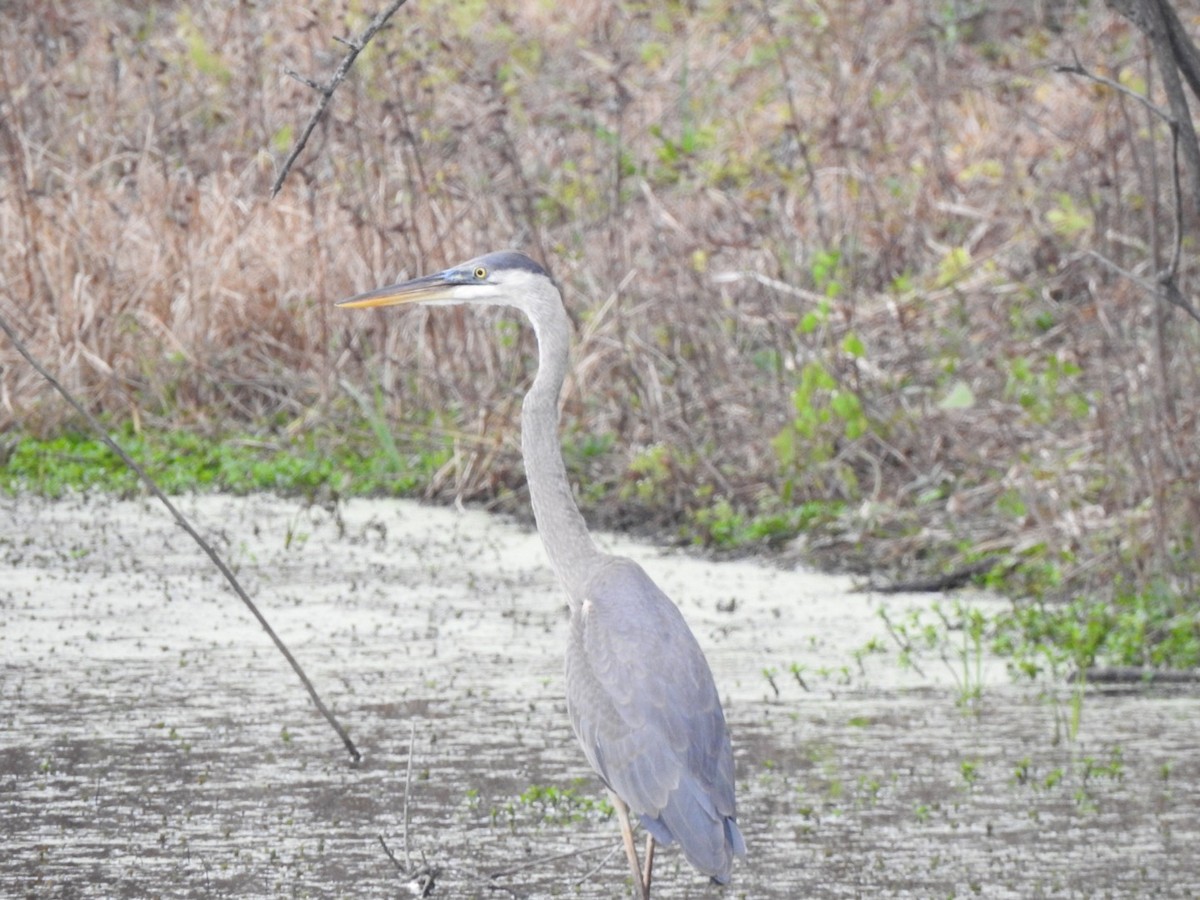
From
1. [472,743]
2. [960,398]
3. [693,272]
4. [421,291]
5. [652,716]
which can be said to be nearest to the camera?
[652,716]

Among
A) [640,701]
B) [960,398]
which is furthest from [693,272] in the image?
[640,701]

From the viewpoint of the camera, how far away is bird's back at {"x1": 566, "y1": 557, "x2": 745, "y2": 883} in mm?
4047

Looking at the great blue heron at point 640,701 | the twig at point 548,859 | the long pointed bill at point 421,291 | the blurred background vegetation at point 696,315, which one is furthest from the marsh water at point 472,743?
the long pointed bill at point 421,291

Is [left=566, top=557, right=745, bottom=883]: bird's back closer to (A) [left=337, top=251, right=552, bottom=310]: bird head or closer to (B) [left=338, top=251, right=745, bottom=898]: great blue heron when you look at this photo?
(B) [left=338, top=251, right=745, bottom=898]: great blue heron

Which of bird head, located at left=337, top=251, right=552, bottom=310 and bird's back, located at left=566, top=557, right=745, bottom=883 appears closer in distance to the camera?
bird's back, located at left=566, top=557, right=745, bottom=883

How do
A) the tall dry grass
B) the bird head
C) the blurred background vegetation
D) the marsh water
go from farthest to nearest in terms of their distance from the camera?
the tall dry grass → the blurred background vegetation → the bird head → the marsh water

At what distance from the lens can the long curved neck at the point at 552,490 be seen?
4.75 meters

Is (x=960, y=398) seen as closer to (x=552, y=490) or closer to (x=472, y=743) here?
(x=472, y=743)

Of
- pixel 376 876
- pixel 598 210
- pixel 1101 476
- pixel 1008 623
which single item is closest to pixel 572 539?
pixel 376 876

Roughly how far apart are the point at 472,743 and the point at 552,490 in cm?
115

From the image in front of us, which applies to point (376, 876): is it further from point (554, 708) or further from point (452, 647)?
point (452, 647)

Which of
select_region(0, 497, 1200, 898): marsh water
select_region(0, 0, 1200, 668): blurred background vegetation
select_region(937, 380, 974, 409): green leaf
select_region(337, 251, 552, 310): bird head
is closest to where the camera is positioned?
select_region(0, 497, 1200, 898): marsh water

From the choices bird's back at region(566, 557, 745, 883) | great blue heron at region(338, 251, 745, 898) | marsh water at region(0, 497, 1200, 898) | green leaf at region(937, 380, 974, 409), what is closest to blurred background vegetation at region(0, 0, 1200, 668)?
green leaf at region(937, 380, 974, 409)

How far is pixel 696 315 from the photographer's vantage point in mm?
9469
